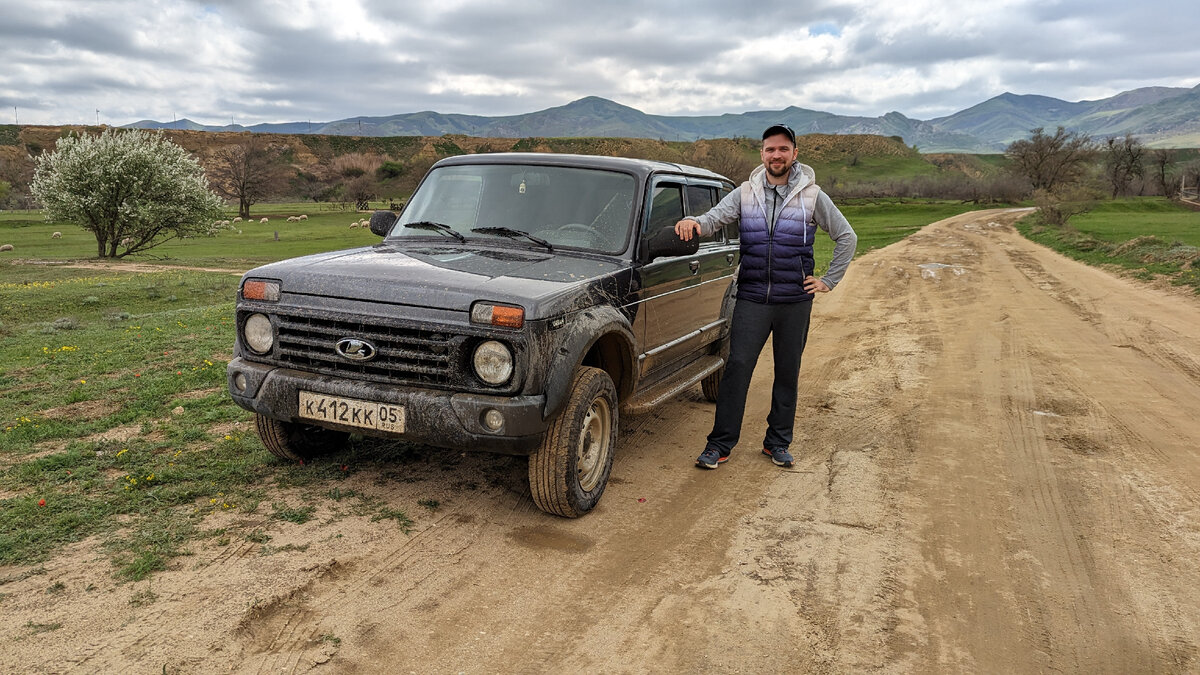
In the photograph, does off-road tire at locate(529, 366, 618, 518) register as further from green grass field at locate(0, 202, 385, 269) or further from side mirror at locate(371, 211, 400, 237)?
green grass field at locate(0, 202, 385, 269)

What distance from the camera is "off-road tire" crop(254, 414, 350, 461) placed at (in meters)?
4.65

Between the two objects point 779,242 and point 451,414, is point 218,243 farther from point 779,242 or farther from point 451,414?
point 451,414

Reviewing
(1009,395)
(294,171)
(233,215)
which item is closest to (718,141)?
(294,171)

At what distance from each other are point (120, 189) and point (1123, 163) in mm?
100930

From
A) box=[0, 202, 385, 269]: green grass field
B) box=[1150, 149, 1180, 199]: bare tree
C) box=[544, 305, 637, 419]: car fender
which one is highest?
box=[1150, 149, 1180, 199]: bare tree

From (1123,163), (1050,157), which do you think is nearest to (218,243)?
(1050,157)

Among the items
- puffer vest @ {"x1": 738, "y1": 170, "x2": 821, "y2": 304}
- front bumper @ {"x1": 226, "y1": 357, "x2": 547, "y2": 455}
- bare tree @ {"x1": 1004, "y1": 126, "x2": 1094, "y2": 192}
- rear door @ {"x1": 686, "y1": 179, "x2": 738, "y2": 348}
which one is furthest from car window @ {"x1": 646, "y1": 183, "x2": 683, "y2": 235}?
bare tree @ {"x1": 1004, "y1": 126, "x2": 1094, "y2": 192}

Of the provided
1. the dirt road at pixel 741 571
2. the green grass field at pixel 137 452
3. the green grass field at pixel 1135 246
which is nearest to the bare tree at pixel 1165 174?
the green grass field at pixel 1135 246

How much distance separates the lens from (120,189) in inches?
1072

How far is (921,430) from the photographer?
6184mm

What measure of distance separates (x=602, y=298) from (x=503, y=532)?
1.40m

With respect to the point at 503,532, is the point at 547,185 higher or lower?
higher

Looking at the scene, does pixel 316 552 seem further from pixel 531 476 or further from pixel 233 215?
pixel 233 215

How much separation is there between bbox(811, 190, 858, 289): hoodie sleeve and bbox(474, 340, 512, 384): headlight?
7.64 feet
